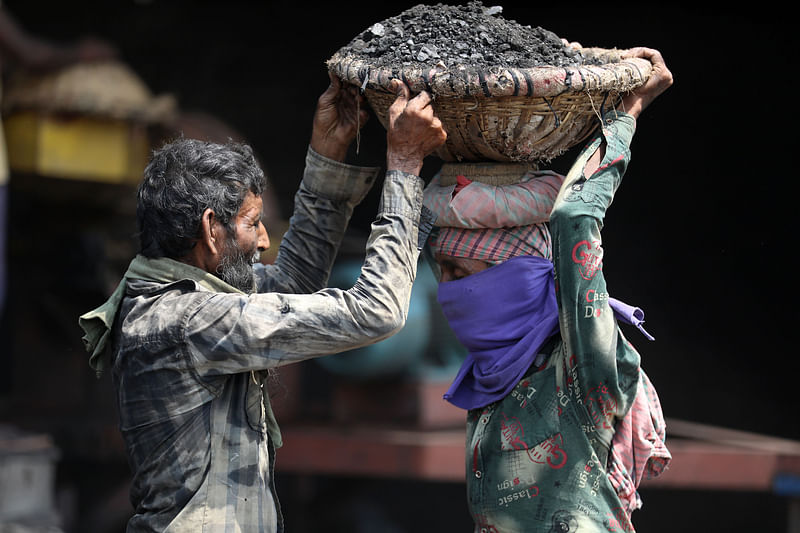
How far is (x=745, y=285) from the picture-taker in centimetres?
382

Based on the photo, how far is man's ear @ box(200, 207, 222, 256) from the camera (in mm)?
2109

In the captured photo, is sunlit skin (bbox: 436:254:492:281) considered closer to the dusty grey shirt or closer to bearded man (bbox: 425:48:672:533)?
bearded man (bbox: 425:48:672:533)

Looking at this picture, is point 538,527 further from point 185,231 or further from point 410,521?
point 410,521

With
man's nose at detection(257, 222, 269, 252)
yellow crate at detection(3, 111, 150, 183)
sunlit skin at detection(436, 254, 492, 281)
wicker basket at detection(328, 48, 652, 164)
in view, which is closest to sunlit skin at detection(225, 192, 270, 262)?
man's nose at detection(257, 222, 269, 252)

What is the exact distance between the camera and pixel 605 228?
4078 millimetres

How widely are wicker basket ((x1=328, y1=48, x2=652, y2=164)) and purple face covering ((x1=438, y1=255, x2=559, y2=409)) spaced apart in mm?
297

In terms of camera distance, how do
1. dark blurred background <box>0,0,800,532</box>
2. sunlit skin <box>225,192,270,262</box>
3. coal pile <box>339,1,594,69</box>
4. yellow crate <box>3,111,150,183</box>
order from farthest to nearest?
yellow crate <box>3,111,150,183</box>
dark blurred background <box>0,0,800,532</box>
sunlit skin <box>225,192,270,262</box>
coal pile <box>339,1,594,69</box>

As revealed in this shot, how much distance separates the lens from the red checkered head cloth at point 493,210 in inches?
86.5

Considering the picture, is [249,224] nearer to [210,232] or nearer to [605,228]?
[210,232]

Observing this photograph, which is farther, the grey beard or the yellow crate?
the yellow crate

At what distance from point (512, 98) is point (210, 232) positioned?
782mm

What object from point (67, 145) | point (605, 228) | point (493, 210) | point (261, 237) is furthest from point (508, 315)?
point (67, 145)

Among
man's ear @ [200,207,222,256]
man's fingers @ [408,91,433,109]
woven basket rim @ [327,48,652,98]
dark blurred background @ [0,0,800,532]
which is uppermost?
woven basket rim @ [327,48,652,98]

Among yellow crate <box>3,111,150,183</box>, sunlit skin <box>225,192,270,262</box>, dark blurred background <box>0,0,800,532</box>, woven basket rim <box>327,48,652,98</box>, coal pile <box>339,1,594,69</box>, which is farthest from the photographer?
yellow crate <box>3,111,150,183</box>
